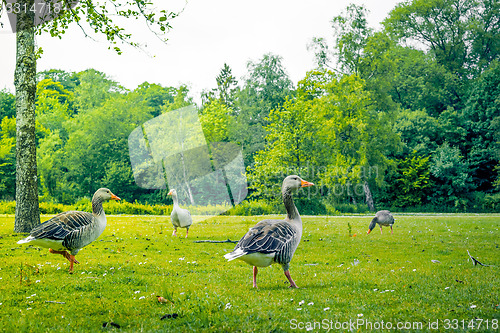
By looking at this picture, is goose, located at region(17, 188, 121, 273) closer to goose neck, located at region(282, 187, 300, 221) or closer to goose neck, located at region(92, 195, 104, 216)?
goose neck, located at region(92, 195, 104, 216)

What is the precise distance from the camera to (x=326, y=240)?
50.2 ft

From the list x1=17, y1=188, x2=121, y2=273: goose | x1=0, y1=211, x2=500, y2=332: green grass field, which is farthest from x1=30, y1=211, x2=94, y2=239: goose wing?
x1=0, y1=211, x2=500, y2=332: green grass field

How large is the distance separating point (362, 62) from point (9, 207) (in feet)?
135

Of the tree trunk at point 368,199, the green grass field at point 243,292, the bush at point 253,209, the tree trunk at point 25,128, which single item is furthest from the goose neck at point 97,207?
the tree trunk at point 368,199

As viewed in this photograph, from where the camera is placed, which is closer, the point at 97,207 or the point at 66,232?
the point at 66,232

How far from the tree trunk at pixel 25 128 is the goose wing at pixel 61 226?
308 inches

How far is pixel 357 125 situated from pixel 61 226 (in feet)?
130

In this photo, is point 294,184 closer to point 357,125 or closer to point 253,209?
point 253,209

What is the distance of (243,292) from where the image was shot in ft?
22.6

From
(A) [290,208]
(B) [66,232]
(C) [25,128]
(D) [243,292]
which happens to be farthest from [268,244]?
(C) [25,128]

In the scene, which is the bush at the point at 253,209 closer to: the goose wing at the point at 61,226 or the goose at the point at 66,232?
the goose at the point at 66,232

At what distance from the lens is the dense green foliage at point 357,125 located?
4062cm

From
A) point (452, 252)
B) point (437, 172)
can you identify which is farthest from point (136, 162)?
point (452, 252)

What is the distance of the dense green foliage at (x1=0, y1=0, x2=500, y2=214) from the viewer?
40.6 meters
